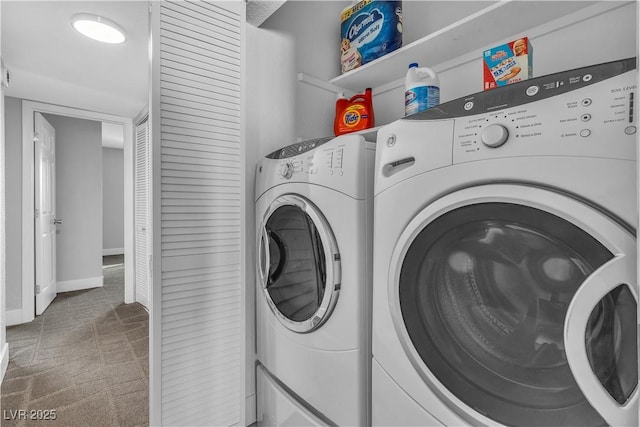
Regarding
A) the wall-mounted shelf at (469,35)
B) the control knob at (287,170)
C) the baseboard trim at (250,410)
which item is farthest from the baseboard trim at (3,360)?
the wall-mounted shelf at (469,35)

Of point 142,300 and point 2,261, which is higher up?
point 2,261

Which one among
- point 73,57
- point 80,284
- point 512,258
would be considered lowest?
point 80,284

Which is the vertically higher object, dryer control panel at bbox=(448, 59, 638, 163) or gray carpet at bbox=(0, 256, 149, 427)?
dryer control panel at bbox=(448, 59, 638, 163)

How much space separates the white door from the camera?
289 centimetres

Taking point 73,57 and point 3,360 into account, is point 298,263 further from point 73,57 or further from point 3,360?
point 73,57

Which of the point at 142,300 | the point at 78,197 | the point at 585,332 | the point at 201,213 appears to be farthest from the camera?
the point at 78,197

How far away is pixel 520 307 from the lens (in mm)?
689

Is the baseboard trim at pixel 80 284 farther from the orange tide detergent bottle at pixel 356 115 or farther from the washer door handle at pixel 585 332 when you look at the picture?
the washer door handle at pixel 585 332

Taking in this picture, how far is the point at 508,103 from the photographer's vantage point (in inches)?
27.8

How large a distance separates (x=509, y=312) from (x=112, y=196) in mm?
6461

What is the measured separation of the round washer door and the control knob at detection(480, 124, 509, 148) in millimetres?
98

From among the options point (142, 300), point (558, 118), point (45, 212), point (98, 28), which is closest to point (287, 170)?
point (558, 118)

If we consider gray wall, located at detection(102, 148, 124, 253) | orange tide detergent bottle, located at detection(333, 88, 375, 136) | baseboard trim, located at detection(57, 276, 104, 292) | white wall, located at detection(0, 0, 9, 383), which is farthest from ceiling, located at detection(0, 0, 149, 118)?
gray wall, located at detection(102, 148, 124, 253)

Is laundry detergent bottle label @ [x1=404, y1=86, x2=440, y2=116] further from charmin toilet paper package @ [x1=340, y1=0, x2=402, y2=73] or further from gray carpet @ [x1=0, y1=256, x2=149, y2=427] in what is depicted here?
gray carpet @ [x1=0, y1=256, x2=149, y2=427]
